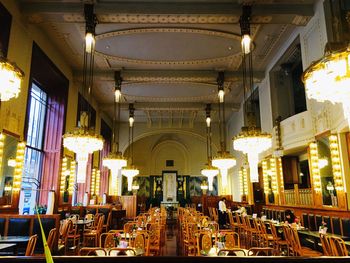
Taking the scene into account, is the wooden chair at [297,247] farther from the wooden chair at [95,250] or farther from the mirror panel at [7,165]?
the mirror panel at [7,165]

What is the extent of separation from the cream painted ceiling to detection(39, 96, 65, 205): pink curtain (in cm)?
164

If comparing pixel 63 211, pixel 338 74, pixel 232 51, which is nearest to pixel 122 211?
pixel 63 211

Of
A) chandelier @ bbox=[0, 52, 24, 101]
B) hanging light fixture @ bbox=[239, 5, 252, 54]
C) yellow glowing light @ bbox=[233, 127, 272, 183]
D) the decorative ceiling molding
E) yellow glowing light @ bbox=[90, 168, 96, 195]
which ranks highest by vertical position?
the decorative ceiling molding

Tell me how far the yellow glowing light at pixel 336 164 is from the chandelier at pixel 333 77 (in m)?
4.49

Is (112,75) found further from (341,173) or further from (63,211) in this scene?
(341,173)

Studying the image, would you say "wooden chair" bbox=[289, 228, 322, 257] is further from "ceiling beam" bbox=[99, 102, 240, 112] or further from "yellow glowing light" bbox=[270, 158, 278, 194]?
"ceiling beam" bbox=[99, 102, 240, 112]

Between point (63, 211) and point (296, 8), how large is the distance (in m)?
9.97

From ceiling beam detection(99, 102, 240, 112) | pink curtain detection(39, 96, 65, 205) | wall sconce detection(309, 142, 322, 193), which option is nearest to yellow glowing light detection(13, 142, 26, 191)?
pink curtain detection(39, 96, 65, 205)

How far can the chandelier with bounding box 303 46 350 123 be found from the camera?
319cm

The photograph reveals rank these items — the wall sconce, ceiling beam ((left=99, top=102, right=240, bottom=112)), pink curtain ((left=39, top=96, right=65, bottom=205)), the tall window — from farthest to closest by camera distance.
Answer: ceiling beam ((left=99, top=102, right=240, bottom=112))
pink curtain ((left=39, top=96, right=65, bottom=205))
the tall window
the wall sconce

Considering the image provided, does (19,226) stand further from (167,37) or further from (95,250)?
(167,37)

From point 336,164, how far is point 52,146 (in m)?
9.23

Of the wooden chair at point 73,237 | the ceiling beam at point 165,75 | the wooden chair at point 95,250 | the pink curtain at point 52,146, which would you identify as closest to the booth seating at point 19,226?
the wooden chair at point 73,237

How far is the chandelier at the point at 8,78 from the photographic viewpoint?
394 centimetres
